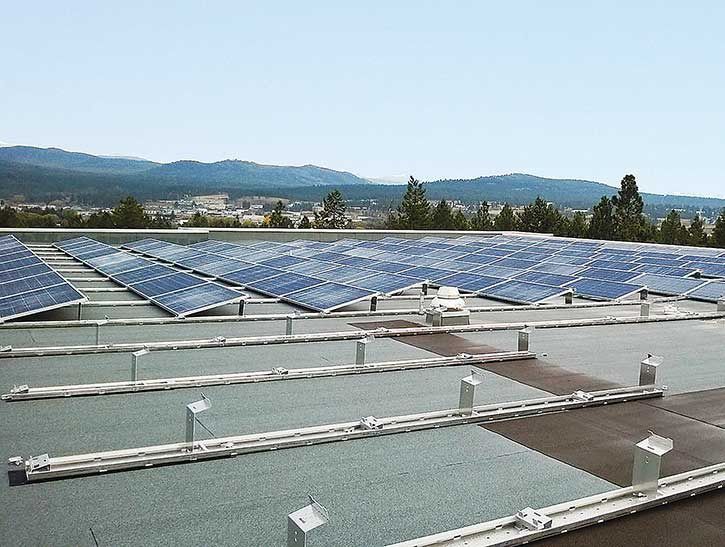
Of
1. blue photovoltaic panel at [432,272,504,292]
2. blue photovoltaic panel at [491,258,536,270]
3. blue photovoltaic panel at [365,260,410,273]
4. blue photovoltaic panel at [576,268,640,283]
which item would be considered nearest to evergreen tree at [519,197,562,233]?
blue photovoltaic panel at [491,258,536,270]

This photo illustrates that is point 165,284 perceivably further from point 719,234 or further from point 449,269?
point 719,234

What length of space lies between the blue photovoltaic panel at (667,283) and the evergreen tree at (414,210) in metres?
53.9

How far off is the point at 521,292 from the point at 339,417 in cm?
1668

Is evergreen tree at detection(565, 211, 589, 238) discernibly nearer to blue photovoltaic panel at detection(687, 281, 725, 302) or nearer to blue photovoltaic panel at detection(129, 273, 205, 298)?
blue photovoltaic panel at detection(687, 281, 725, 302)

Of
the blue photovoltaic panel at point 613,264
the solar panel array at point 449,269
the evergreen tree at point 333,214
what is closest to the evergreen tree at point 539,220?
the evergreen tree at point 333,214

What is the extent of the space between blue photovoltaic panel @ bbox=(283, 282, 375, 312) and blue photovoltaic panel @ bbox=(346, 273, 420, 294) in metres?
0.60

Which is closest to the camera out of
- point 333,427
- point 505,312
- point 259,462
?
point 259,462

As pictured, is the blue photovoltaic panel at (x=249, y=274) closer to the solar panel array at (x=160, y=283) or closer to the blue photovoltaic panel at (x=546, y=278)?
the solar panel array at (x=160, y=283)

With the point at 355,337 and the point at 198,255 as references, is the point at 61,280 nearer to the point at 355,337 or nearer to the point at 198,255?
the point at 355,337

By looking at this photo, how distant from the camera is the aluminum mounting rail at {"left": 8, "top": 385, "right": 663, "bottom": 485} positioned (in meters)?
7.71

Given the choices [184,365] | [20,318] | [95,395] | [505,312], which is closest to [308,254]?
[505,312]

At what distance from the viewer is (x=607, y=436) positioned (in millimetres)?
10000

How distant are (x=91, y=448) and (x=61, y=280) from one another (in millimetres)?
13171

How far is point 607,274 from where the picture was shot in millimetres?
30359
